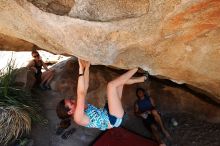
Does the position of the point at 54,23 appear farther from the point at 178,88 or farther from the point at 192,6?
the point at 178,88

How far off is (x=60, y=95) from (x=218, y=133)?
3.28 m

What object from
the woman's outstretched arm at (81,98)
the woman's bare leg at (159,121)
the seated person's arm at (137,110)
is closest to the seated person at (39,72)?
the seated person's arm at (137,110)

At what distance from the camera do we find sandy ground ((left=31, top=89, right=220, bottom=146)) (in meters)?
7.77

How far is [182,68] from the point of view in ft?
19.4

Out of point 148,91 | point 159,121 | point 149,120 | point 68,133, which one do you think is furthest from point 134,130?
point 68,133

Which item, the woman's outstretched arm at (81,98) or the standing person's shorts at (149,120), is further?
the standing person's shorts at (149,120)

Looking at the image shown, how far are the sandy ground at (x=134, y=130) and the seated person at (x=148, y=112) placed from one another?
222 mm

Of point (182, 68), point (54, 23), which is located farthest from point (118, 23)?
point (182, 68)

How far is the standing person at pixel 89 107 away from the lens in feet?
16.7

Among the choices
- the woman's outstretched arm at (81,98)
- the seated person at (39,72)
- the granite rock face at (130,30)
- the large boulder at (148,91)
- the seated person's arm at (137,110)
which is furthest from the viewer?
the seated person at (39,72)

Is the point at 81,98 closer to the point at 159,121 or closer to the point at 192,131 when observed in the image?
the point at 159,121

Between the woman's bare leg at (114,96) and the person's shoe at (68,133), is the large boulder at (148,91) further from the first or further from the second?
the woman's bare leg at (114,96)

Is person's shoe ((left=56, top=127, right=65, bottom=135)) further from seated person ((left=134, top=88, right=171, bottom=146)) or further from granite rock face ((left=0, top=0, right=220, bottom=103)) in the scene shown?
granite rock face ((left=0, top=0, right=220, bottom=103))

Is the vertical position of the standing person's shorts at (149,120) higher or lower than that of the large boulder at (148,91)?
lower
